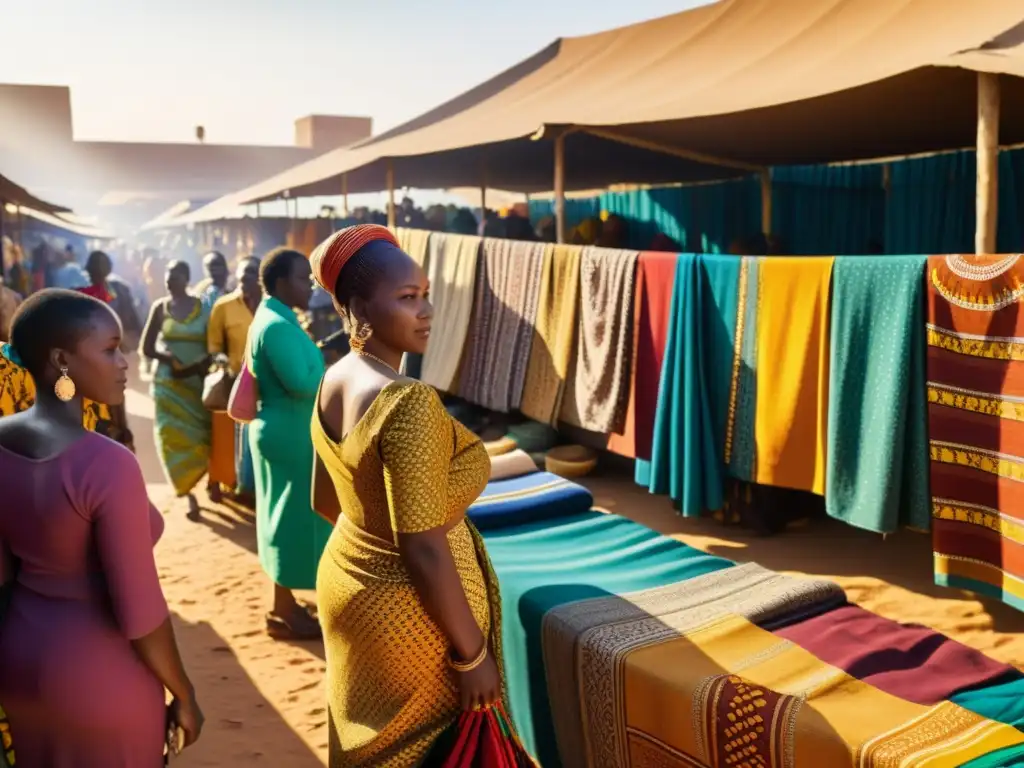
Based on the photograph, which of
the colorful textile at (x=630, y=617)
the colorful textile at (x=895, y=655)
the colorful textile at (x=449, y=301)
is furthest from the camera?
the colorful textile at (x=449, y=301)

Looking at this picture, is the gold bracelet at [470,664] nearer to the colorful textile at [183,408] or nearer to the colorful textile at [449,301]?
the colorful textile at [183,408]

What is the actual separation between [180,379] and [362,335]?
4942 millimetres

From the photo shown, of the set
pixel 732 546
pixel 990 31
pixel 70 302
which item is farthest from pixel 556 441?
pixel 70 302

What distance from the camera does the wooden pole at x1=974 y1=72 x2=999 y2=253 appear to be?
4227 millimetres

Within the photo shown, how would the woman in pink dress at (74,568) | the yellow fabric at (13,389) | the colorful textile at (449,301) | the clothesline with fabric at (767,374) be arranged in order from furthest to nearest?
the colorful textile at (449,301) < the clothesline with fabric at (767,374) < the yellow fabric at (13,389) < the woman in pink dress at (74,568)

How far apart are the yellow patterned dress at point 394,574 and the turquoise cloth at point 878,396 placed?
9.03 ft

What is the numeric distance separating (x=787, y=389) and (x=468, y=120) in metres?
7.32

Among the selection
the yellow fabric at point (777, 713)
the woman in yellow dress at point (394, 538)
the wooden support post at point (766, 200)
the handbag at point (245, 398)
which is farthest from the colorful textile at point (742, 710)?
the wooden support post at point (766, 200)

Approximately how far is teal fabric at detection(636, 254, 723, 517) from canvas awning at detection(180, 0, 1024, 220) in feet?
4.14

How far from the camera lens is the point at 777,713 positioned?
2078mm

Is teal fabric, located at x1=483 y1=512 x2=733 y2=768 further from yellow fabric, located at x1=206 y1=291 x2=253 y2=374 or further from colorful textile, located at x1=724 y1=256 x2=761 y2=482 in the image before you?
yellow fabric, located at x1=206 y1=291 x2=253 y2=374

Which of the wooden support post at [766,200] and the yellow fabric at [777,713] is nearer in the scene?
the yellow fabric at [777,713]

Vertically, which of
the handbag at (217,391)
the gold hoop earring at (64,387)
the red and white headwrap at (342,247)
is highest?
the red and white headwrap at (342,247)

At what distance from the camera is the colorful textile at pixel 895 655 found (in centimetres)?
221
